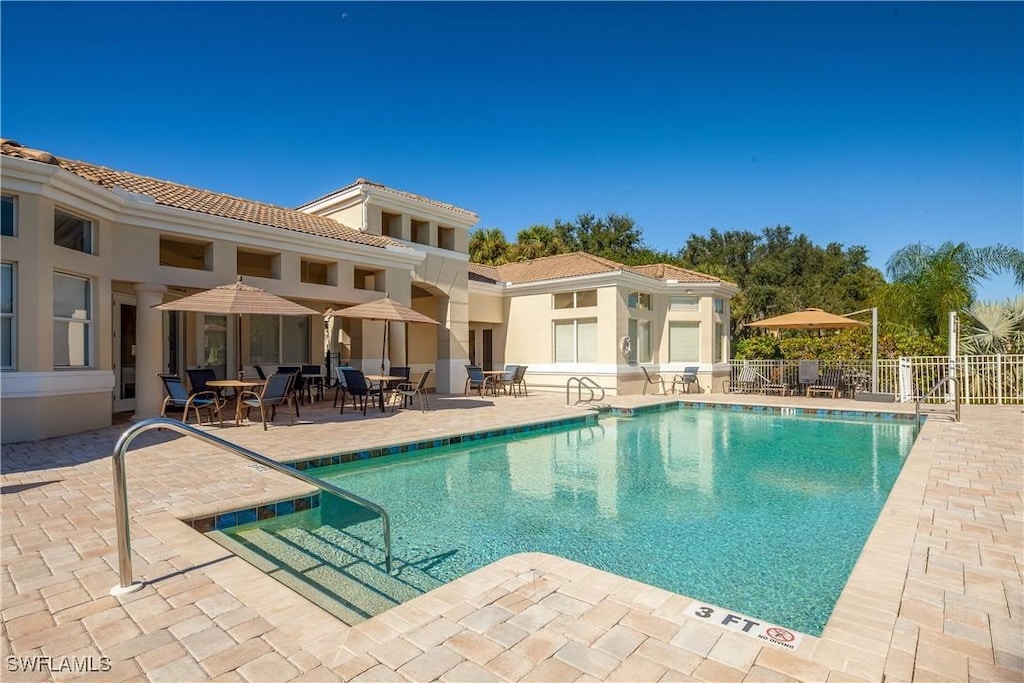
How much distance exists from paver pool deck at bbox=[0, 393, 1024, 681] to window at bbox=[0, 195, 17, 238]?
497 cm

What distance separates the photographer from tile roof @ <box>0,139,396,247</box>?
340 inches

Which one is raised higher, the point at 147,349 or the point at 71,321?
the point at 71,321

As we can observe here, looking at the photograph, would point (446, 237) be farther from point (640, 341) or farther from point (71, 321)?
point (71, 321)

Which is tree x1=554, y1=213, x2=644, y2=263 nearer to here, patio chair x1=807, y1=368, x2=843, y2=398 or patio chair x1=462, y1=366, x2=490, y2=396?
patio chair x1=807, y1=368, x2=843, y2=398

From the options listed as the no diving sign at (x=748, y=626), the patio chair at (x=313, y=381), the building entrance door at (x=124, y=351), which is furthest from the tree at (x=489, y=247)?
the no diving sign at (x=748, y=626)

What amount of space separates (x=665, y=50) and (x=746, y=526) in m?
15.2

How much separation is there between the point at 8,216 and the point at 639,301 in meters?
16.5

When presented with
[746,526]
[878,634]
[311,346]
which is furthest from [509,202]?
[878,634]

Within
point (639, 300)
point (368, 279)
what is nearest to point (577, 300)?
point (639, 300)

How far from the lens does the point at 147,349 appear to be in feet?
34.3

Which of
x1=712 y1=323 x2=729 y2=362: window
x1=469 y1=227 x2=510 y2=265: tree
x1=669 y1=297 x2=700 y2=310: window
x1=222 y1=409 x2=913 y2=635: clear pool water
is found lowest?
x1=222 y1=409 x2=913 y2=635: clear pool water

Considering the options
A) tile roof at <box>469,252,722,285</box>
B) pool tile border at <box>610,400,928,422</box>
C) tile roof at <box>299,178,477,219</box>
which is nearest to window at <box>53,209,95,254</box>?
tile roof at <box>299,178,477,219</box>

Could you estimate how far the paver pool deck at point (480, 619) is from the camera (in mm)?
2428

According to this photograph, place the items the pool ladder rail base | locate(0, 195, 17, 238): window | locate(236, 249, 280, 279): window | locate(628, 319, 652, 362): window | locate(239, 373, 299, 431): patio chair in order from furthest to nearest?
locate(628, 319, 652, 362): window, the pool ladder rail base, locate(236, 249, 280, 279): window, locate(239, 373, 299, 431): patio chair, locate(0, 195, 17, 238): window
